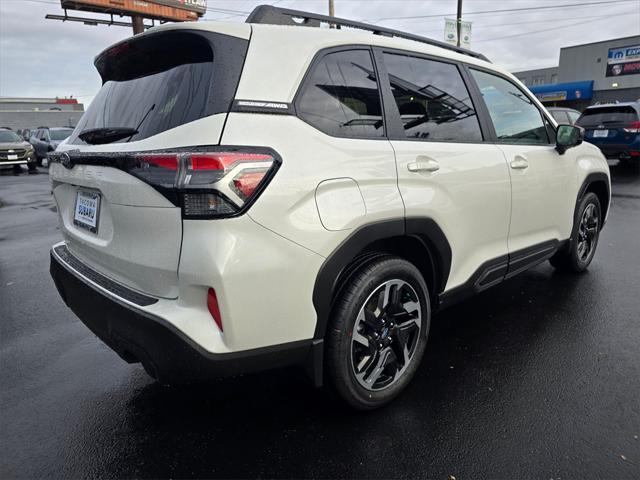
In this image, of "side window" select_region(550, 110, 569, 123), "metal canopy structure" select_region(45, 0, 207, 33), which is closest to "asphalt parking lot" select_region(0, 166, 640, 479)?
"side window" select_region(550, 110, 569, 123)

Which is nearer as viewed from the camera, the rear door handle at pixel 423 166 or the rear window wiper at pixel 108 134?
the rear window wiper at pixel 108 134

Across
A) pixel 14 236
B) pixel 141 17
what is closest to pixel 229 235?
pixel 14 236

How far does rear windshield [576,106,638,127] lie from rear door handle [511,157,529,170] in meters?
11.0

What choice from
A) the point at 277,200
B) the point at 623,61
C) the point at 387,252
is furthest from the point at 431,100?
the point at 623,61

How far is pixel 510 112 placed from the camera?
3344 mm

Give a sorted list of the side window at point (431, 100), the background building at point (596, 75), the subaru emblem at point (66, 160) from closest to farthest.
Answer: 1. the subaru emblem at point (66, 160)
2. the side window at point (431, 100)
3. the background building at point (596, 75)

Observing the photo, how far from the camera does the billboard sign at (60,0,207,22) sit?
25750mm

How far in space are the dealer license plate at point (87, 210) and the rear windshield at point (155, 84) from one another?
35 centimetres

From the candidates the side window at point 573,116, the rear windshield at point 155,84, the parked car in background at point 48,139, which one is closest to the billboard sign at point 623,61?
the side window at point 573,116

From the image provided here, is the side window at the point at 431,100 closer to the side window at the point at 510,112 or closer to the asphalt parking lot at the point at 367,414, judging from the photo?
the side window at the point at 510,112

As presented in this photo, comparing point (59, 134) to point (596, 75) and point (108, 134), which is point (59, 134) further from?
point (596, 75)

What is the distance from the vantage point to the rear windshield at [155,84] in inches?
74.4

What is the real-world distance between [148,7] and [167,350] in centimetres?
3217

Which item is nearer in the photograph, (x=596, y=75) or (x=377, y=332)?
(x=377, y=332)
